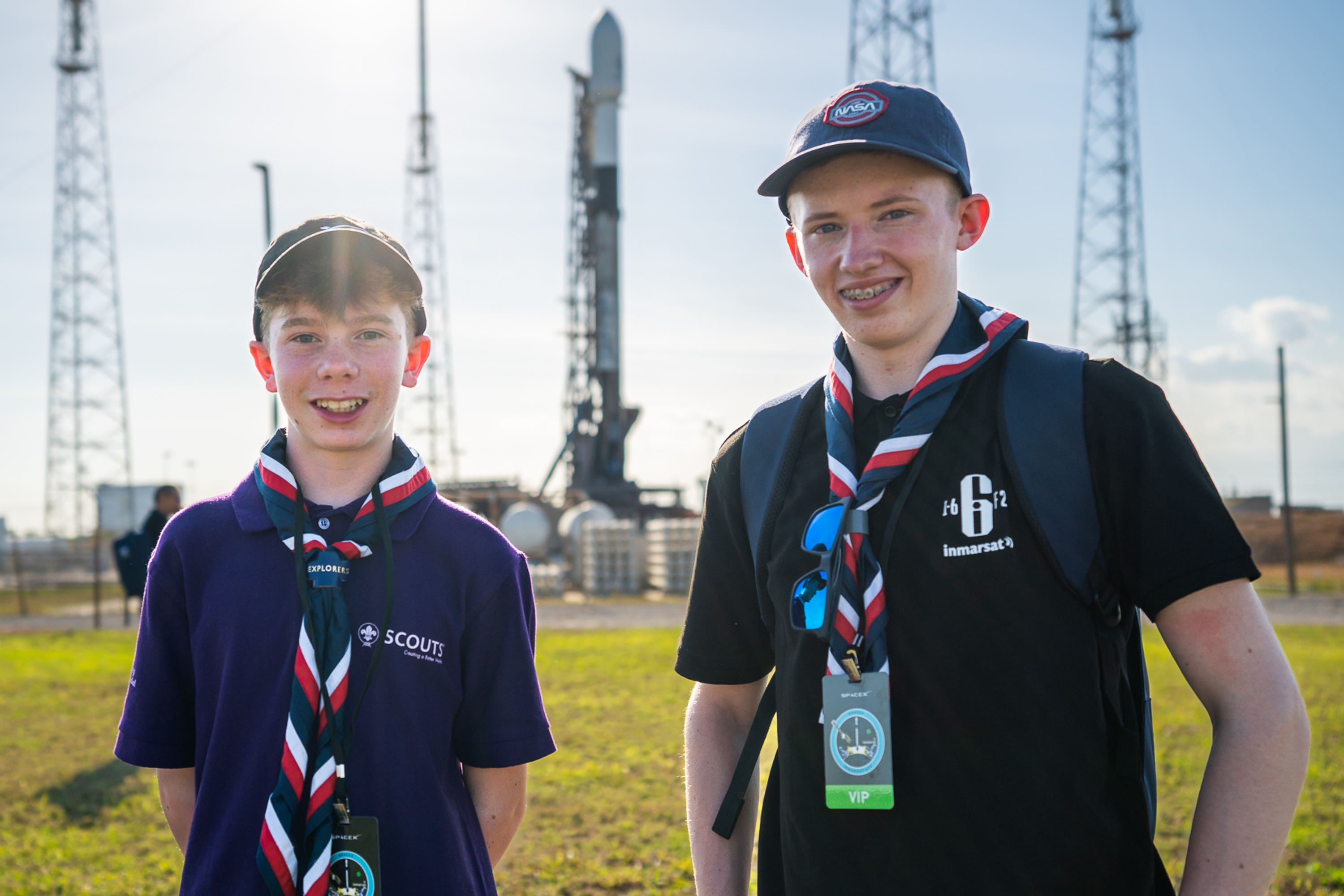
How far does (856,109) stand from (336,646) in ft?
5.07

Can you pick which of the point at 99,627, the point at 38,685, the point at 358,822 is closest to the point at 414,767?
the point at 358,822

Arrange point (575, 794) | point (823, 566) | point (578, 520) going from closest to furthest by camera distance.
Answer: point (823, 566), point (575, 794), point (578, 520)

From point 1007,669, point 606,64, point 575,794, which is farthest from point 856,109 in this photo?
point 606,64

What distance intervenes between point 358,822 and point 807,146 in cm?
164

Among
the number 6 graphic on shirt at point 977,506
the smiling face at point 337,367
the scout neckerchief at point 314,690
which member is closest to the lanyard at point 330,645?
the scout neckerchief at point 314,690

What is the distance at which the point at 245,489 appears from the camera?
2381mm

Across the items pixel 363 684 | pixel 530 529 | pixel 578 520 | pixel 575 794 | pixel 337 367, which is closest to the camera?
pixel 363 684

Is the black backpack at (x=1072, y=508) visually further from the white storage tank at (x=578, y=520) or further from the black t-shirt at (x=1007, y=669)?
the white storage tank at (x=578, y=520)

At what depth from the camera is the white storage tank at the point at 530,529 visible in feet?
122

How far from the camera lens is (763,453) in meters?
2.17

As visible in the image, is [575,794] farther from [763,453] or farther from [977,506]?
[977,506]

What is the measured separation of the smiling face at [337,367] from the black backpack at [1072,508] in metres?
1.25

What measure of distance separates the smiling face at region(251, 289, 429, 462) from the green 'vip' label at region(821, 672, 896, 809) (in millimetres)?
1244

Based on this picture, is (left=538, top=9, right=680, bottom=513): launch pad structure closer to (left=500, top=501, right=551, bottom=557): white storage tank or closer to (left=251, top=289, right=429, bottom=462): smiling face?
(left=500, top=501, right=551, bottom=557): white storage tank
